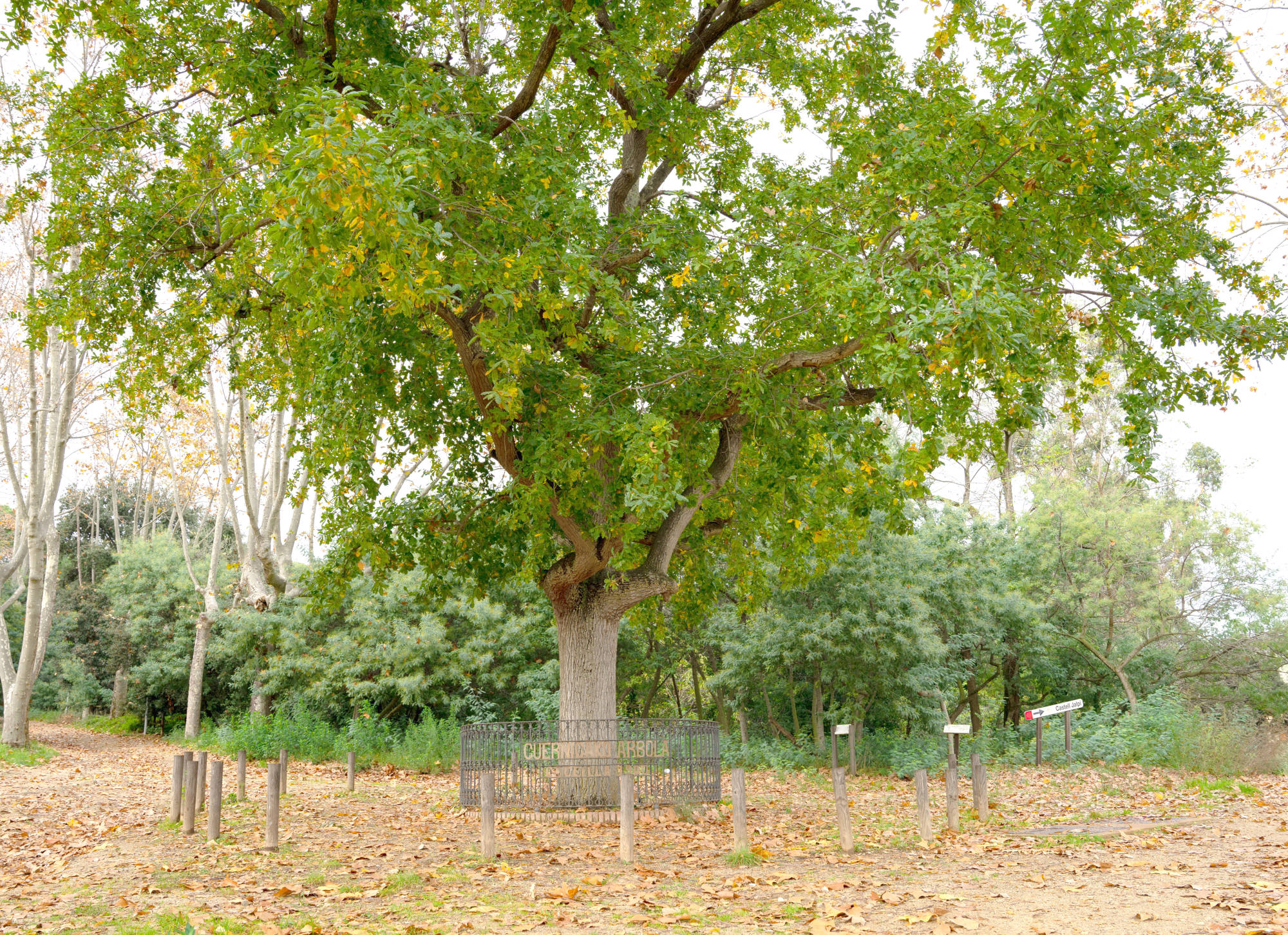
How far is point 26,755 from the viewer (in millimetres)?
18469

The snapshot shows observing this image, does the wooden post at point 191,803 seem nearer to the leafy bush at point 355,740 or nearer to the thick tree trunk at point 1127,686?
the leafy bush at point 355,740

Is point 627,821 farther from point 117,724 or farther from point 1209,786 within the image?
point 117,724

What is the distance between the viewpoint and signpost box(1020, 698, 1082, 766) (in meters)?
16.8

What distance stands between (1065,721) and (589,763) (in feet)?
39.1

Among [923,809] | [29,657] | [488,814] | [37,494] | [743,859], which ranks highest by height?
[37,494]

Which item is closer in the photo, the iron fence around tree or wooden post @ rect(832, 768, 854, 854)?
wooden post @ rect(832, 768, 854, 854)

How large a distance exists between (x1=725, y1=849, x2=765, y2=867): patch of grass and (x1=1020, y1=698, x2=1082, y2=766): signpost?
32.1 feet

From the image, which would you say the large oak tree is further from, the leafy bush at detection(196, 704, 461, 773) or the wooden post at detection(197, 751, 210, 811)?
the leafy bush at detection(196, 704, 461, 773)

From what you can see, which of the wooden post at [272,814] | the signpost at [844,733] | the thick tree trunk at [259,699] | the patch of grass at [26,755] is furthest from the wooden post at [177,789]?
the thick tree trunk at [259,699]

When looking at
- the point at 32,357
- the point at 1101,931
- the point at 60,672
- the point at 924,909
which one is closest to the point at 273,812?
the point at 924,909

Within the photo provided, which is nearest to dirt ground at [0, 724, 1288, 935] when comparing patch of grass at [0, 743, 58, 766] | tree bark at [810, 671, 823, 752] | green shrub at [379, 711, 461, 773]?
patch of grass at [0, 743, 58, 766]

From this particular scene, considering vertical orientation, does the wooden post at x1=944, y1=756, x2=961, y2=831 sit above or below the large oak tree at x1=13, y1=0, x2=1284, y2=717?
below

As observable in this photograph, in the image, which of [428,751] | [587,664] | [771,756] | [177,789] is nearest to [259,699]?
[428,751]

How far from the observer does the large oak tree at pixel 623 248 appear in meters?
8.88
